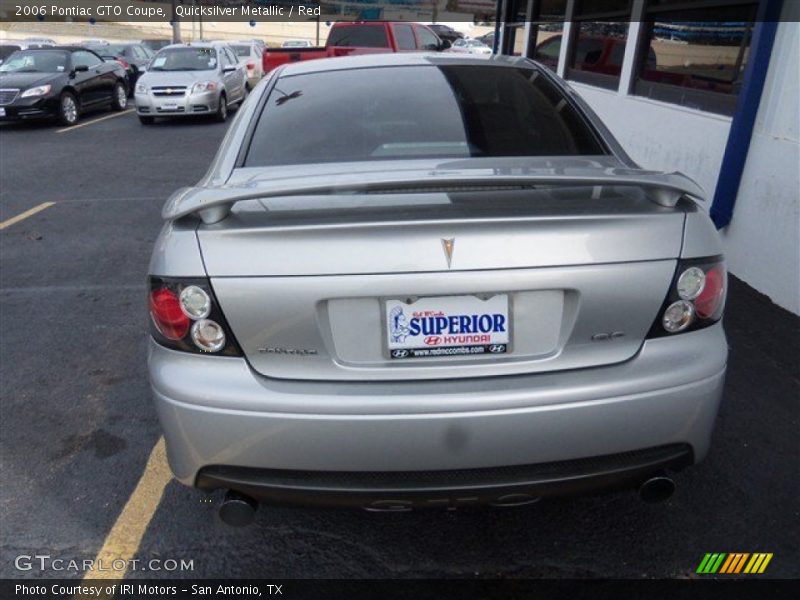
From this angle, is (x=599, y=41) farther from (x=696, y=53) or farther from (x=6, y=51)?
(x=6, y=51)

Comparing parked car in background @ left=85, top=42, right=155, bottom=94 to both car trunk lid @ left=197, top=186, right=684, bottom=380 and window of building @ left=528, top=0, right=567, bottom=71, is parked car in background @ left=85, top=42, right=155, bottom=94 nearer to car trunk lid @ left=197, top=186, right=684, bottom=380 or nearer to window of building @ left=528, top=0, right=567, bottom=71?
window of building @ left=528, top=0, right=567, bottom=71

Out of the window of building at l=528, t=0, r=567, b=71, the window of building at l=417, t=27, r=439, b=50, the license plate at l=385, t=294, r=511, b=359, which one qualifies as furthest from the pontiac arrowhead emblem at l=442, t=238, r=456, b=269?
the window of building at l=417, t=27, r=439, b=50

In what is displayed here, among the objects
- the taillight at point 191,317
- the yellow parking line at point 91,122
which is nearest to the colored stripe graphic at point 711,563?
the taillight at point 191,317

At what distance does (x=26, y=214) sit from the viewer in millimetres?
7066

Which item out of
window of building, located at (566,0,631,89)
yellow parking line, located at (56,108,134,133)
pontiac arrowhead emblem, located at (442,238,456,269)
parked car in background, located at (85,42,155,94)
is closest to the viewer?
pontiac arrowhead emblem, located at (442,238,456,269)

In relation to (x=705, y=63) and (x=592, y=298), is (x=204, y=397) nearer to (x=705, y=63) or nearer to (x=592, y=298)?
(x=592, y=298)

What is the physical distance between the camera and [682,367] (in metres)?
1.96

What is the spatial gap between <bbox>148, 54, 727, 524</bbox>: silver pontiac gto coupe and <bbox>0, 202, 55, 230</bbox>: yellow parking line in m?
5.68

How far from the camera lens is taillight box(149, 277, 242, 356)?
1885 mm

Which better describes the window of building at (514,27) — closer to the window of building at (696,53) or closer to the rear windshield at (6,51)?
the window of building at (696,53)

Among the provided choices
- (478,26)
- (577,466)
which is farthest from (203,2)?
(577,466)

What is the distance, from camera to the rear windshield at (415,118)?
8.64 feet

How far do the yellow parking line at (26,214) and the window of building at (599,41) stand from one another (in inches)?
262

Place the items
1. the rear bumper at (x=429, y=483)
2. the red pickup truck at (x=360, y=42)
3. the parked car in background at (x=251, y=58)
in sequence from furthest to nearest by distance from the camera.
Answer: the parked car in background at (x=251, y=58) → the red pickup truck at (x=360, y=42) → the rear bumper at (x=429, y=483)
